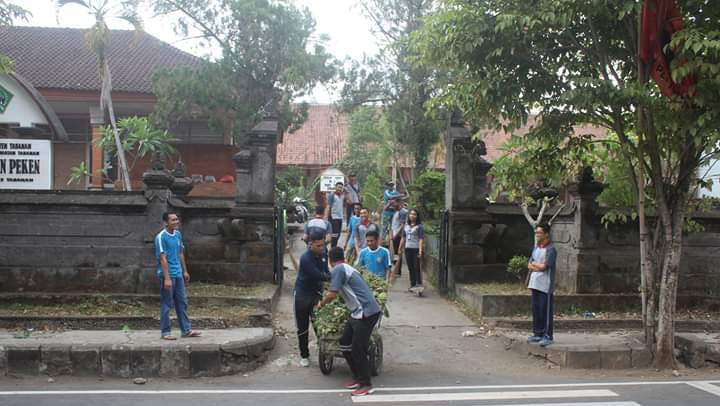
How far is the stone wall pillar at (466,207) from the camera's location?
1233 centimetres

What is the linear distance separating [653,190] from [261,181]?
683cm

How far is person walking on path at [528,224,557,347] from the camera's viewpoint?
8.77 m

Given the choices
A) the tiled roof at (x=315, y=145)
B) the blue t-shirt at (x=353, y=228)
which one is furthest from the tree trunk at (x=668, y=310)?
the tiled roof at (x=315, y=145)

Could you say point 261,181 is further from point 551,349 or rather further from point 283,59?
point 283,59

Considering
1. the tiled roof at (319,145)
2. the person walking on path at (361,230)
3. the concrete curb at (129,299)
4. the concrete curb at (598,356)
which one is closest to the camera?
the concrete curb at (598,356)

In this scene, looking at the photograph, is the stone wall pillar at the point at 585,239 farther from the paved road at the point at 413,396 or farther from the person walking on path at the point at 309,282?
the person walking on path at the point at 309,282

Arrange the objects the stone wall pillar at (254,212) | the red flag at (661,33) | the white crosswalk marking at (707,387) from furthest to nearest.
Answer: the stone wall pillar at (254,212) < the red flag at (661,33) < the white crosswalk marking at (707,387)

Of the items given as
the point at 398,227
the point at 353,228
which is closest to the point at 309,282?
the point at 353,228

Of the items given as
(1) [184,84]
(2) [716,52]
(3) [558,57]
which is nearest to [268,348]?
(3) [558,57]

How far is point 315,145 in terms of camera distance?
35.4 meters

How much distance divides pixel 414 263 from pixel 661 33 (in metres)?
6.31

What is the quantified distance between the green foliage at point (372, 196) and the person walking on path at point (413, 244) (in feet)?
35.7

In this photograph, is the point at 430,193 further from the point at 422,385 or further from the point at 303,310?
the point at 422,385

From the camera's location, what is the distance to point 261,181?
39.8ft
